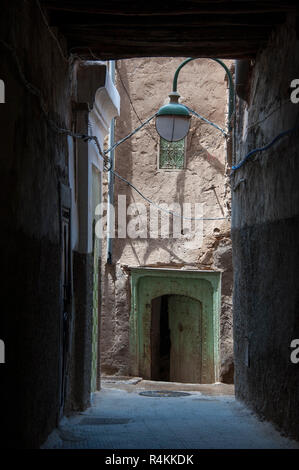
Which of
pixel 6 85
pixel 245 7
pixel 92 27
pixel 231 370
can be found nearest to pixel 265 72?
pixel 245 7

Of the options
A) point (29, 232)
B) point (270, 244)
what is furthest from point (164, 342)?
point (29, 232)

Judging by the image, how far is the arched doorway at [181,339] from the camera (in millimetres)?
11609

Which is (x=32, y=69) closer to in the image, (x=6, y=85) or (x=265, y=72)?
(x=6, y=85)

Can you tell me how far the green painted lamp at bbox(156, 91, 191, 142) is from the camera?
7.62 meters

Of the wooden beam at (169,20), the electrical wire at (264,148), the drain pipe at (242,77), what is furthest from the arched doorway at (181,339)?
the wooden beam at (169,20)

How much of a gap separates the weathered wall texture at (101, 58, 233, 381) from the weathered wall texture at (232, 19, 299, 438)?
14.5 ft

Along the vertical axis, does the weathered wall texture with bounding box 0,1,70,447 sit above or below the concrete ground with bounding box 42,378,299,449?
above

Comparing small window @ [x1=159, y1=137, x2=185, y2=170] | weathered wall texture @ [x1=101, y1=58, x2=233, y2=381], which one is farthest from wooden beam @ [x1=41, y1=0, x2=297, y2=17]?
small window @ [x1=159, y1=137, x2=185, y2=170]

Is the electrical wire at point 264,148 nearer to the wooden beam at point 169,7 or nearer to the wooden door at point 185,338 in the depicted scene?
the wooden beam at point 169,7

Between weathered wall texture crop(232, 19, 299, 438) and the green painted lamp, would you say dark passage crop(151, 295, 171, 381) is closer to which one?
the green painted lamp

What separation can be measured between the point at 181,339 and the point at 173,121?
5.45 metres

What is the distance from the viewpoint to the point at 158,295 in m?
11.6

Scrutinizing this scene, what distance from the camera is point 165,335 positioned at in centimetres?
1389

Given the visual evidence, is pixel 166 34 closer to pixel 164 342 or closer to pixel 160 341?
pixel 160 341
